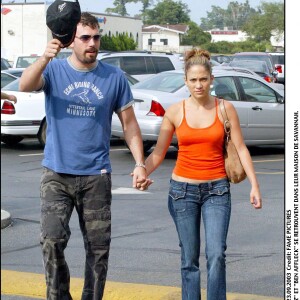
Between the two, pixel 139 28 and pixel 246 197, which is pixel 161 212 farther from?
pixel 139 28

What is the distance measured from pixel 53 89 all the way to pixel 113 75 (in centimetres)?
40

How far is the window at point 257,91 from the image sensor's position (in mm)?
16000

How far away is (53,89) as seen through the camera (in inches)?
211

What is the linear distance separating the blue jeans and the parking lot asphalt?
90cm

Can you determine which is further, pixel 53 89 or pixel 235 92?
pixel 235 92

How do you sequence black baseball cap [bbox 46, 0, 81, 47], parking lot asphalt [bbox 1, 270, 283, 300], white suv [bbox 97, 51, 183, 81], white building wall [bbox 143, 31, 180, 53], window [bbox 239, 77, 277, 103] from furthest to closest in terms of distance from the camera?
white building wall [bbox 143, 31, 180, 53] < white suv [bbox 97, 51, 183, 81] < window [bbox 239, 77, 277, 103] < parking lot asphalt [bbox 1, 270, 283, 300] < black baseball cap [bbox 46, 0, 81, 47]

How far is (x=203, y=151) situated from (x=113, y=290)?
1.65 metres

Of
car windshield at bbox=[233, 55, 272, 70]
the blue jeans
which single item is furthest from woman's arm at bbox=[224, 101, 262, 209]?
car windshield at bbox=[233, 55, 272, 70]

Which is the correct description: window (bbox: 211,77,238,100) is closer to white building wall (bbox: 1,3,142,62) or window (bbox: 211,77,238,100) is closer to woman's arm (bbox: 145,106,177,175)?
woman's arm (bbox: 145,106,177,175)

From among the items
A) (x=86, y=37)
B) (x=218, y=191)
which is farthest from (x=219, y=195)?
(x=86, y=37)

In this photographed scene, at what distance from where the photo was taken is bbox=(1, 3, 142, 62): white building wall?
51.9 metres

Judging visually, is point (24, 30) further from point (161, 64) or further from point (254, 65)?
point (161, 64)

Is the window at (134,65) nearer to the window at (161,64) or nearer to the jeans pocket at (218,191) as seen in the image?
the window at (161,64)

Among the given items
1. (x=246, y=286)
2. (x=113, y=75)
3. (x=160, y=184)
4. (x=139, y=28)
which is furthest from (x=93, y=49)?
(x=139, y=28)
